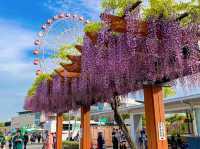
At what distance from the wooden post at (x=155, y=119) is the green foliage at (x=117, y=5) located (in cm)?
205

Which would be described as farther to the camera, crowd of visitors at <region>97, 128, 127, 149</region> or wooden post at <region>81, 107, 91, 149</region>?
crowd of visitors at <region>97, 128, 127, 149</region>

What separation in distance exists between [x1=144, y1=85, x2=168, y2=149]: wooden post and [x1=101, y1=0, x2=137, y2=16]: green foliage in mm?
2049

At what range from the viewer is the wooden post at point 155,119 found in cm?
625

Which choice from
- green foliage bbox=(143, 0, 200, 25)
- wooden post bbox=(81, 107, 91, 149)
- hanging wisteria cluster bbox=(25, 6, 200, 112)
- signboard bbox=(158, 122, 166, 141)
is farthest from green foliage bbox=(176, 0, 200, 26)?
wooden post bbox=(81, 107, 91, 149)

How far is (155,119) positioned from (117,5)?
238cm

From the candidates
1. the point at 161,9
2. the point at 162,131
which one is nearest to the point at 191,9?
the point at 161,9

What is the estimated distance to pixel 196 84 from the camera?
5.95m

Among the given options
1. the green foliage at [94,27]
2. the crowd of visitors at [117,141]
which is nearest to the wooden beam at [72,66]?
the green foliage at [94,27]

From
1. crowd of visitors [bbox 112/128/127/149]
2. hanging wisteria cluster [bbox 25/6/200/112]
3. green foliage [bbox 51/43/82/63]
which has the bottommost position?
A: crowd of visitors [bbox 112/128/127/149]

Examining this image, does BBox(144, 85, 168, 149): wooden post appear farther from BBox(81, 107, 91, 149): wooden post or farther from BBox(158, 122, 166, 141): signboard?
BBox(81, 107, 91, 149): wooden post

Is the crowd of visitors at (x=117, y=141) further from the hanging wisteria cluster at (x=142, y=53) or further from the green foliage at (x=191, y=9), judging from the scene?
the green foliage at (x=191, y=9)

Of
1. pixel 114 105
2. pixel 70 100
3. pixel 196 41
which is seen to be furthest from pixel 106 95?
pixel 196 41

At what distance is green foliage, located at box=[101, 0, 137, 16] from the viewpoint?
4.94 m

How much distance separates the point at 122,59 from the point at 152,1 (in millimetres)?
1005
